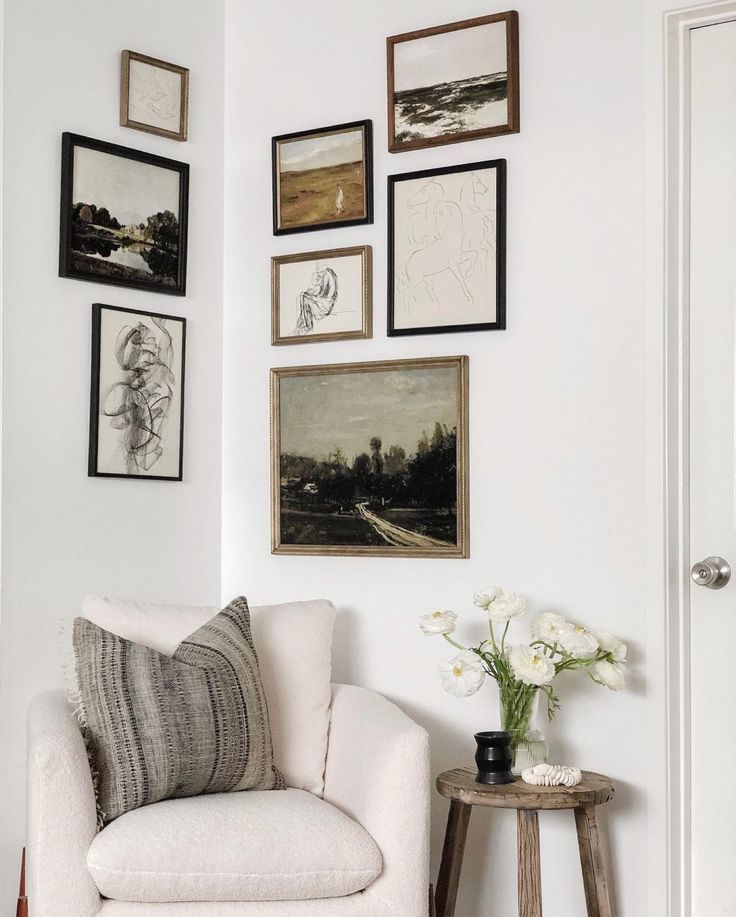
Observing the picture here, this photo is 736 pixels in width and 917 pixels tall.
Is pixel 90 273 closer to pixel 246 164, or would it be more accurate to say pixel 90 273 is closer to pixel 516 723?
pixel 246 164

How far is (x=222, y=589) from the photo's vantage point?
10.6 ft

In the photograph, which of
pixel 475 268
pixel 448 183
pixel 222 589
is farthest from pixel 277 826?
pixel 448 183

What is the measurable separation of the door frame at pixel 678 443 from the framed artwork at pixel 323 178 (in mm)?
818

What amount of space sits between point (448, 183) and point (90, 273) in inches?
37.5

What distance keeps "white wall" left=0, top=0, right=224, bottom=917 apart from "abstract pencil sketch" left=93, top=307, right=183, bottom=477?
0.05 meters

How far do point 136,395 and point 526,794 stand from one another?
4.77ft

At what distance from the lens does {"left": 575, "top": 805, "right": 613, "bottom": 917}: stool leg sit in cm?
241

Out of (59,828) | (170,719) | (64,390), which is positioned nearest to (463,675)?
(170,719)

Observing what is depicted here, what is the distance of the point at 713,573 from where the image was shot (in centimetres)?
250

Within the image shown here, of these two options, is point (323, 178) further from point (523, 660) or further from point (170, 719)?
point (170, 719)

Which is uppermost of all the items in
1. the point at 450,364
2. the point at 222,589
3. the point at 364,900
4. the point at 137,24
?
the point at 137,24

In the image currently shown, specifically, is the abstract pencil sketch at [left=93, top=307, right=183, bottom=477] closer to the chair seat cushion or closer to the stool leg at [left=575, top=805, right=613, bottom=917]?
the chair seat cushion

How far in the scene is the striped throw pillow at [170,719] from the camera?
7.38 ft

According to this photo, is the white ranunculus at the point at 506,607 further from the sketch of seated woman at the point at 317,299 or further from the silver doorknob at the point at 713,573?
the sketch of seated woman at the point at 317,299
